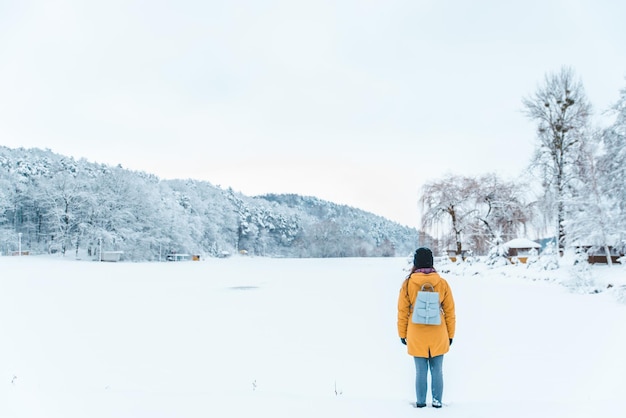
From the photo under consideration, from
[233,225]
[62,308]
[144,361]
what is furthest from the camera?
[233,225]

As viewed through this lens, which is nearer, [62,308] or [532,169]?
[62,308]

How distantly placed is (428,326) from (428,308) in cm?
20

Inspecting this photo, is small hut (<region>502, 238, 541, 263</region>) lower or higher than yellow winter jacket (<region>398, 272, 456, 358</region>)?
higher

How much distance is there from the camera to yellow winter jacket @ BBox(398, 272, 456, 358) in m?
3.58

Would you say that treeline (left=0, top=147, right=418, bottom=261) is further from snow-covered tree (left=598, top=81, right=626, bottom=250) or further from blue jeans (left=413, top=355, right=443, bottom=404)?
blue jeans (left=413, top=355, right=443, bottom=404)

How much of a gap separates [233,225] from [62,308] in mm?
72703

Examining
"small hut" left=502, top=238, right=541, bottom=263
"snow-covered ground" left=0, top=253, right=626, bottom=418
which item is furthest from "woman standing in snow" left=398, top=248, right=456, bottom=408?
"small hut" left=502, top=238, right=541, bottom=263

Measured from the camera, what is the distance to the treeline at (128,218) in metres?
47.0

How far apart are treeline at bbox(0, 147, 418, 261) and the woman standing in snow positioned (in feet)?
151

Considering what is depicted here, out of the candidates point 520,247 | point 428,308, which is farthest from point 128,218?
point 428,308

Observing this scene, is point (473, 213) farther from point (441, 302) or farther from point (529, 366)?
point (441, 302)

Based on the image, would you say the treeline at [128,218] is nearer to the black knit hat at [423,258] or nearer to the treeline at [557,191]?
the treeline at [557,191]

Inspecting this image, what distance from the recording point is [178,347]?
6.86m

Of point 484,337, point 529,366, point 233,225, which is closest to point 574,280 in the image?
point 484,337
